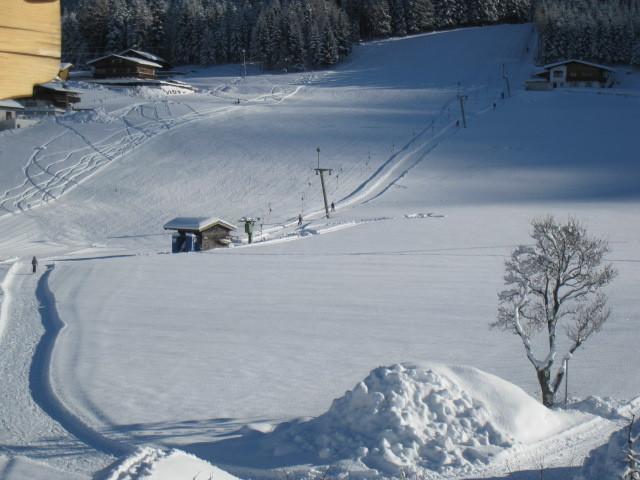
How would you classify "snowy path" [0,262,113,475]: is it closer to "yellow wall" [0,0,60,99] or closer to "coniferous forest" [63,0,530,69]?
"yellow wall" [0,0,60,99]

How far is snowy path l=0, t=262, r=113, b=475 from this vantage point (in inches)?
377

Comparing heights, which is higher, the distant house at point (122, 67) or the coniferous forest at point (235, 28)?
the coniferous forest at point (235, 28)

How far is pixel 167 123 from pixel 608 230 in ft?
121

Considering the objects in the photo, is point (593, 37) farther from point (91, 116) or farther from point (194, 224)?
Result: point (194, 224)

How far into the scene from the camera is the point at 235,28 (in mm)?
91250

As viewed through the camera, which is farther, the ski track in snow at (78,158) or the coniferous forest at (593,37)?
the coniferous forest at (593,37)

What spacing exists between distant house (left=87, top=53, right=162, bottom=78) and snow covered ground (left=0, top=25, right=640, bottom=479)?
6612 mm

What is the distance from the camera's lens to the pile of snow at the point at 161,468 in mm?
5469

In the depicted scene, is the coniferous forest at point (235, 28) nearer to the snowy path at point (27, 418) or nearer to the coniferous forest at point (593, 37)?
the coniferous forest at point (593, 37)

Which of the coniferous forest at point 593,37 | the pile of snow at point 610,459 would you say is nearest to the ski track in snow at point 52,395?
the pile of snow at point 610,459

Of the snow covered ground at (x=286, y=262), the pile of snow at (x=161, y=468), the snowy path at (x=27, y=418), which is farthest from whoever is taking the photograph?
the snow covered ground at (x=286, y=262)

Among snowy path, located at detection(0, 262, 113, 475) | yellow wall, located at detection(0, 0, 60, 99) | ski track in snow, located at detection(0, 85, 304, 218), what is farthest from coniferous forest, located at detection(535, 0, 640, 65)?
yellow wall, located at detection(0, 0, 60, 99)

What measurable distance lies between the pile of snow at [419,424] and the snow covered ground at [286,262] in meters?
0.06

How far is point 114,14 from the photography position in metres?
92.0
